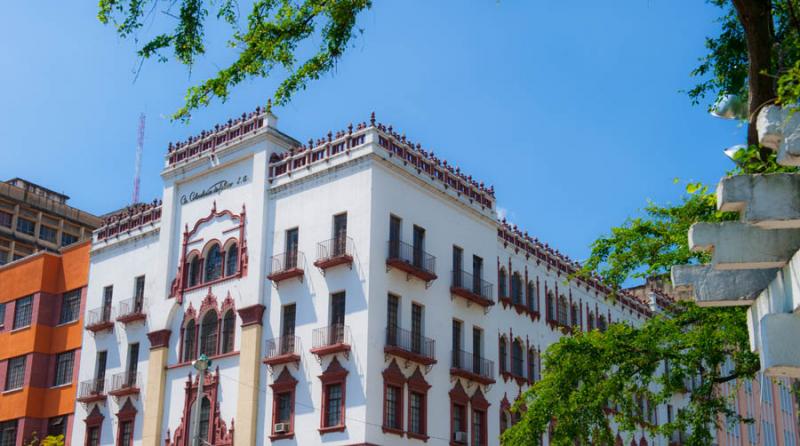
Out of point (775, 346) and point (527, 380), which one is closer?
point (775, 346)

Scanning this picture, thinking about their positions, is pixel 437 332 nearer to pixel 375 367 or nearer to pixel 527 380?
pixel 375 367

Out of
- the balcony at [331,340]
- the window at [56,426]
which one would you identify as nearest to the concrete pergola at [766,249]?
the balcony at [331,340]

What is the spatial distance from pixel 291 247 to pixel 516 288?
11539 mm

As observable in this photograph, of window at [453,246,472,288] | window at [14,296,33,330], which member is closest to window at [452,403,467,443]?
window at [453,246,472,288]

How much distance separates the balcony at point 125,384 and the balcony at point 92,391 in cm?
65

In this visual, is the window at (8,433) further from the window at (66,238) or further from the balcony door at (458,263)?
the window at (66,238)

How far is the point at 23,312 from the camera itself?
49.1 m

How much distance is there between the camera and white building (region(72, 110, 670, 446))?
35.8 meters

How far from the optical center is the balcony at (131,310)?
43094 mm

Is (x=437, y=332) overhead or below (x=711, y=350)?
overhead

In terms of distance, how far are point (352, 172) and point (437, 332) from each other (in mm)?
6945

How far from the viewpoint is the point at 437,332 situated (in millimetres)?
38281

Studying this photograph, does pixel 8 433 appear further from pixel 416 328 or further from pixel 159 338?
pixel 416 328

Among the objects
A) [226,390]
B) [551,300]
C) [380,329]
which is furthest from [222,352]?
[551,300]
